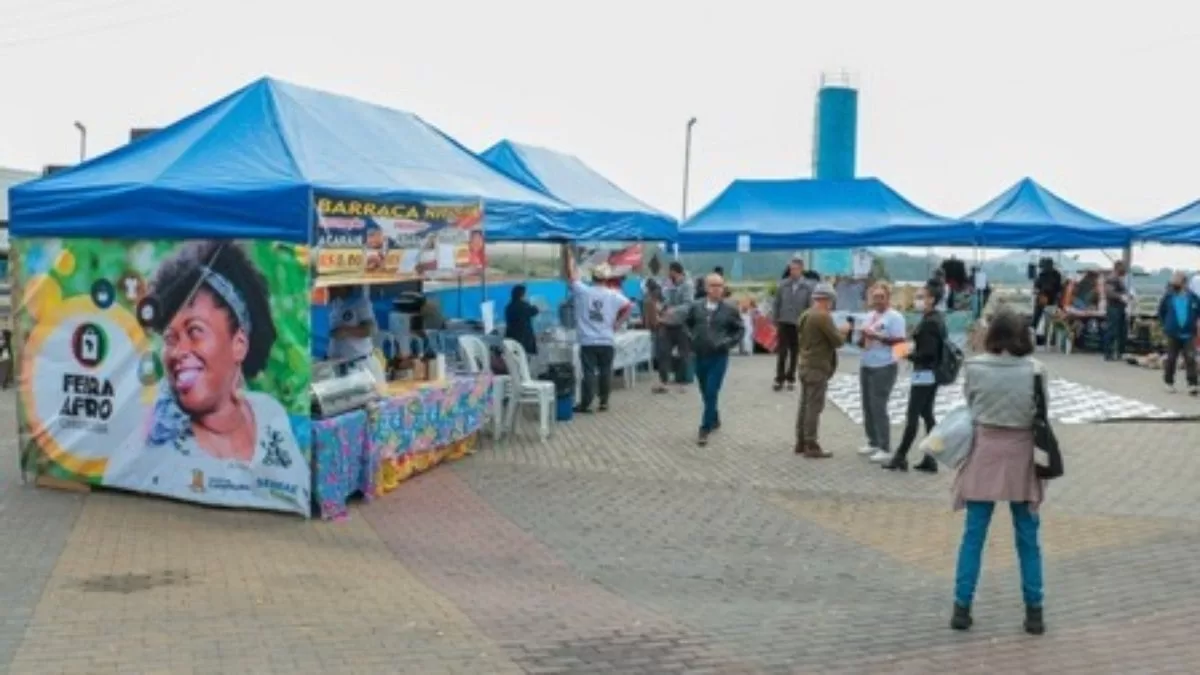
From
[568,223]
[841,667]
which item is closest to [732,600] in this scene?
[841,667]

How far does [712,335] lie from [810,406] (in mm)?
1260

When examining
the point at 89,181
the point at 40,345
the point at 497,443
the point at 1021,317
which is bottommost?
the point at 497,443

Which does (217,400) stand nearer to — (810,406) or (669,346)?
(810,406)

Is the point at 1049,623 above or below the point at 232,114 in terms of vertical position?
below

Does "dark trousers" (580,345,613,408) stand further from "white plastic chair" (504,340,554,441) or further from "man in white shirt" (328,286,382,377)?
"man in white shirt" (328,286,382,377)

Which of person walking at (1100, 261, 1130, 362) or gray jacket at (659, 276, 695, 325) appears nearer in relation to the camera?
gray jacket at (659, 276, 695, 325)

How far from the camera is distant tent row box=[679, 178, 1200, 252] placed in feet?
81.5

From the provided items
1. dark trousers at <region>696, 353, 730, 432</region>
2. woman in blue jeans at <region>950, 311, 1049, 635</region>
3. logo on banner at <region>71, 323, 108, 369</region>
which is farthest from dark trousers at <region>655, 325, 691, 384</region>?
woman in blue jeans at <region>950, 311, 1049, 635</region>

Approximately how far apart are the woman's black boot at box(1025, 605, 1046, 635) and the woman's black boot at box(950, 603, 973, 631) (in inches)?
11.5

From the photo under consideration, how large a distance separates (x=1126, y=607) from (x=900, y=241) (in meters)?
18.4

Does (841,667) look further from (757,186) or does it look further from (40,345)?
(757,186)

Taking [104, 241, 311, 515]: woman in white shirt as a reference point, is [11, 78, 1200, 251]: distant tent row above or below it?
above

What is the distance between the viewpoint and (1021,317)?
6570mm

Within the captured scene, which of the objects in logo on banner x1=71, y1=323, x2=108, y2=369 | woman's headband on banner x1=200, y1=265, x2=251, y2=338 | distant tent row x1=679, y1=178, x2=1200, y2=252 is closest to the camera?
woman's headband on banner x1=200, y1=265, x2=251, y2=338
